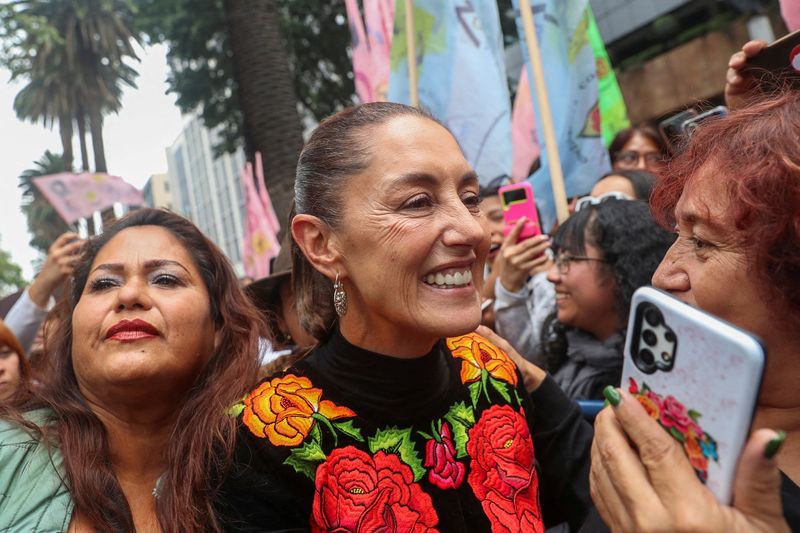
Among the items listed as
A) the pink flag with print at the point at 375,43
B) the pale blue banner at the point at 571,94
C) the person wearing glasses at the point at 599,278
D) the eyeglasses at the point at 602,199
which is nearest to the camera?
the person wearing glasses at the point at 599,278

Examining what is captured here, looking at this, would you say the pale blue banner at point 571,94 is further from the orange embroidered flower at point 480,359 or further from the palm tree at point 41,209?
the palm tree at point 41,209

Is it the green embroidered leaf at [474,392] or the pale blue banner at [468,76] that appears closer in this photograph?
the green embroidered leaf at [474,392]

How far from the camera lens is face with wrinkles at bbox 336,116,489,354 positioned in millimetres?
1623

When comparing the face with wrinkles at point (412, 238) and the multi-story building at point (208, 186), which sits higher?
the multi-story building at point (208, 186)

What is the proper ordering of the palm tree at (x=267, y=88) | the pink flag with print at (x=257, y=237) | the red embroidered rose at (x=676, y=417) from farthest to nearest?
1. the palm tree at (x=267, y=88)
2. the pink flag with print at (x=257, y=237)
3. the red embroidered rose at (x=676, y=417)

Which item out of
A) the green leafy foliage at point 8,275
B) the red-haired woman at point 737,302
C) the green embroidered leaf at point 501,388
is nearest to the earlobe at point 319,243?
the green embroidered leaf at point 501,388

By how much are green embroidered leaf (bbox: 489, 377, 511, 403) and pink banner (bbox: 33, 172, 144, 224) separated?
5001 mm

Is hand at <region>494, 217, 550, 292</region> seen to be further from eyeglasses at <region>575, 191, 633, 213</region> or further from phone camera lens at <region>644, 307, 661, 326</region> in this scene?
phone camera lens at <region>644, 307, 661, 326</region>

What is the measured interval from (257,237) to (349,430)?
17.4ft

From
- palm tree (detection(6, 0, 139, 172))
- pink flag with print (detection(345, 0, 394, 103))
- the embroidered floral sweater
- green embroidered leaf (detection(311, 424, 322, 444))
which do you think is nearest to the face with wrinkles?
the embroidered floral sweater

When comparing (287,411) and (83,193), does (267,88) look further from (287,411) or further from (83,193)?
(287,411)

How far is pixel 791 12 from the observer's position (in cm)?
235

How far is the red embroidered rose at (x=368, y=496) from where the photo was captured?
5.14 ft

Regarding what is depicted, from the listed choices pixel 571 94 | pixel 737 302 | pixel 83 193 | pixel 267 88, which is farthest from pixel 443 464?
pixel 267 88
